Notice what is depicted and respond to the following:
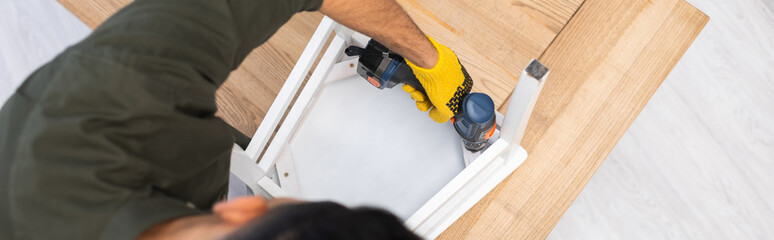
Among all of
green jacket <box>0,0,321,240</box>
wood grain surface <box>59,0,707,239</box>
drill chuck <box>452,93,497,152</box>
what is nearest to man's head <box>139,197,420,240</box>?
green jacket <box>0,0,321,240</box>

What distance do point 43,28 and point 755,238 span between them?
1992mm

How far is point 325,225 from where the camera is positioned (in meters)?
0.34

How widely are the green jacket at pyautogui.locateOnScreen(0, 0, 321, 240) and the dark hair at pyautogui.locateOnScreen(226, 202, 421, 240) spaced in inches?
5.8

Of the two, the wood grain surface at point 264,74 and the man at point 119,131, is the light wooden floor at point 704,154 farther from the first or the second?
the man at point 119,131

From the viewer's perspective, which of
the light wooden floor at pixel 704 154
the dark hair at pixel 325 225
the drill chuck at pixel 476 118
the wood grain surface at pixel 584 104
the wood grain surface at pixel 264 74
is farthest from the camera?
the light wooden floor at pixel 704 154

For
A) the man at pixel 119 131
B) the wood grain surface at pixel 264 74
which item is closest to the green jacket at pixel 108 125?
the man at pixel 119 131

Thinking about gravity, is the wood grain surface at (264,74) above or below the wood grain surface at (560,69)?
below

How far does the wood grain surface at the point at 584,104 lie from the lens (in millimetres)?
949

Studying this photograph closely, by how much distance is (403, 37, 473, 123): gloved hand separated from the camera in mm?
760

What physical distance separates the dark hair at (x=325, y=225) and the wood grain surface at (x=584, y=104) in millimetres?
627

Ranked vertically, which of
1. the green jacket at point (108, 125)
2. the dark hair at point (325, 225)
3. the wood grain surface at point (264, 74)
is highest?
the dark hair at point (325, 225)

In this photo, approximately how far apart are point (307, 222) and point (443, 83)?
468mm

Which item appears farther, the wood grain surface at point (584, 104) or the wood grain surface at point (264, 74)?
the wood grain surface at point (264, 74)

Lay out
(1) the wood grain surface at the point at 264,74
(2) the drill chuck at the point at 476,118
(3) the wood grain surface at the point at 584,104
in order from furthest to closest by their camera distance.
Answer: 1. (1) the wood grain surface at the point at 264,74
2. (3) the wood grain surface at the point at 584,104
3. (2) the drill chuck at the point at 476,118
